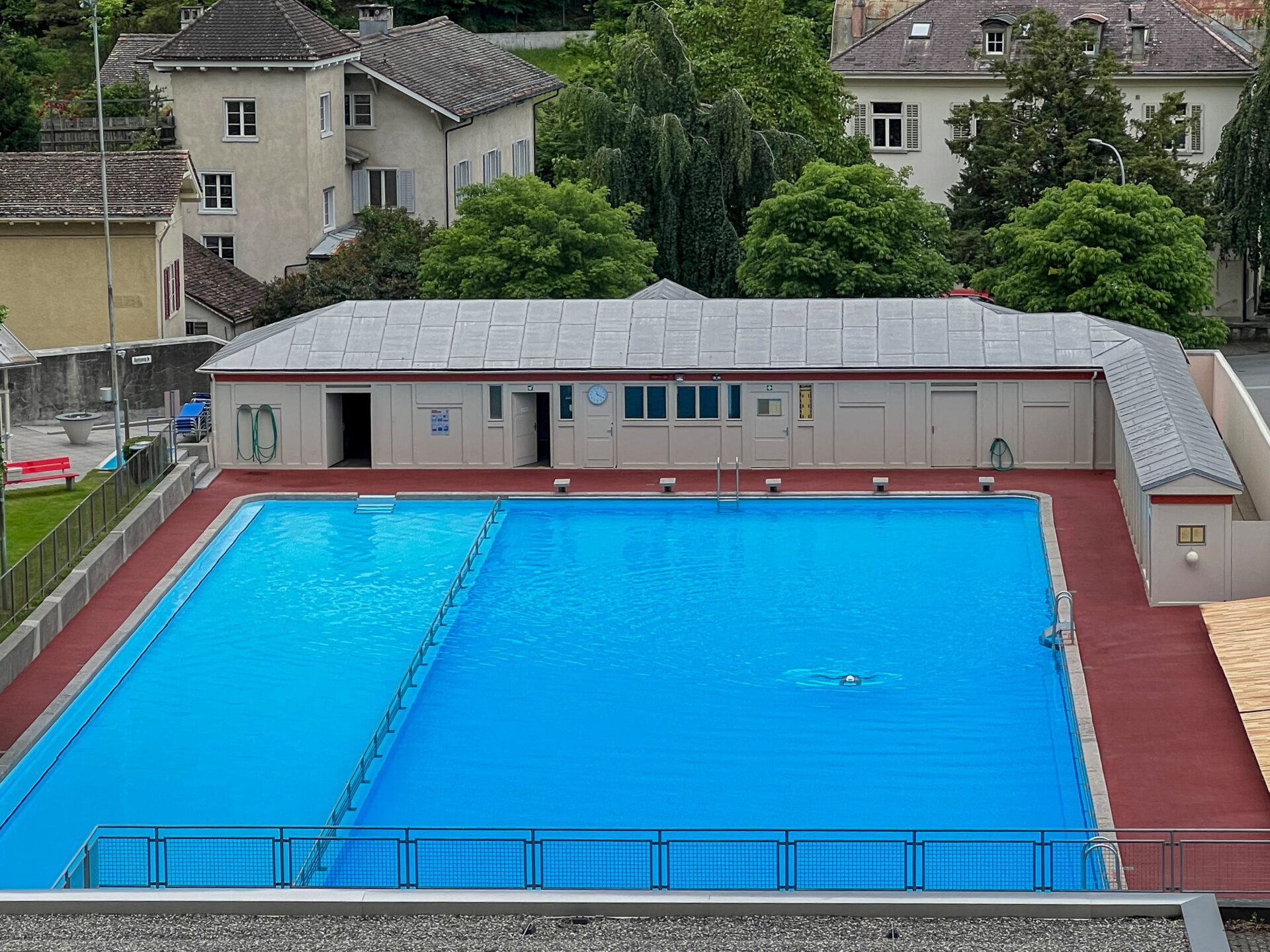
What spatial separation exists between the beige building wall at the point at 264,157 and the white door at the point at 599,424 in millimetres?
20574

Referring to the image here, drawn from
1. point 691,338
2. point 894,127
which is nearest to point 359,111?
point 894,127

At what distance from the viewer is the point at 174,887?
20531 mm

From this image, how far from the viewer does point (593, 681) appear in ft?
96.4

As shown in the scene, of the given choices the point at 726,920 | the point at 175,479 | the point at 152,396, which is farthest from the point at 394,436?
the point at 726,920

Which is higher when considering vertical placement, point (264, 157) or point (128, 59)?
point (128, 59)

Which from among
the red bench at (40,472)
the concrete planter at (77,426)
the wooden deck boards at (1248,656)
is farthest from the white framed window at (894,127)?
the wooden deck boards at (1248,656)

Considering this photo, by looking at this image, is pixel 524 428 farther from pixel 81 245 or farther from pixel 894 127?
pixel 894 127

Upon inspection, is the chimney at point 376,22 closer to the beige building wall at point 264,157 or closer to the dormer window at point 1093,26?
the beige building wall at point 264,157

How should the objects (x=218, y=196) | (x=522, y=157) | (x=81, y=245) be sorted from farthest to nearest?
(x=522, y=157), (x=218, y=196), (x=81, y=245)

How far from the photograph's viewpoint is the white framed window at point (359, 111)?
206ft

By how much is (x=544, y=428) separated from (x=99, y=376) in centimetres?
1083

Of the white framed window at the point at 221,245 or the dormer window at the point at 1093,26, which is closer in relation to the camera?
the white framed window at the point at 221,245

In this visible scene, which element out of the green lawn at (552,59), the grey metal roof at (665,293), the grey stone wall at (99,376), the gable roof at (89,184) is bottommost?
the grey stone wall at (99,376)

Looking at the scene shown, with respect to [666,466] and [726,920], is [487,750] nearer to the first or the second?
[726,920]
